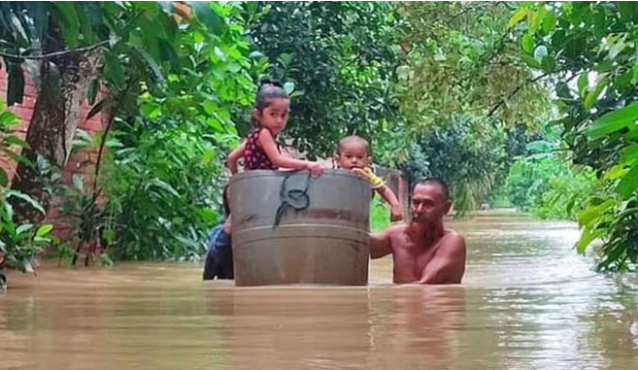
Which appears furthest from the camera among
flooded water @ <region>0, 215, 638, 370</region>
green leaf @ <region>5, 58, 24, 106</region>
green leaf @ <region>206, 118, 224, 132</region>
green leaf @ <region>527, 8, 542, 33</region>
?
green leaf @ <region>206, 118, 224, 132</region>

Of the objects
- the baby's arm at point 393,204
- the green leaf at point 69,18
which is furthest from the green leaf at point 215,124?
the green leaf at point 69,18

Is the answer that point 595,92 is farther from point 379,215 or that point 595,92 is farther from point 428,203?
point 379,215

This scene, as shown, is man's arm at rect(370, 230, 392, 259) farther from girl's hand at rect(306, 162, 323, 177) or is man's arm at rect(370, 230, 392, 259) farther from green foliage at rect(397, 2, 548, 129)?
green foliage at rect(397, 2, 548, 129)

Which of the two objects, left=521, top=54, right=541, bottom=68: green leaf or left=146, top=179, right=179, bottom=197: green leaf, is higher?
left=521, top=54, right=541, bottom=68: green leaf

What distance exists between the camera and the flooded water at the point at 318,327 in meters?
2.05

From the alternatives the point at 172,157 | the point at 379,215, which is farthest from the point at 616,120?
the point at 379,215

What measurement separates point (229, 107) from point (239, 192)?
3.24 metres

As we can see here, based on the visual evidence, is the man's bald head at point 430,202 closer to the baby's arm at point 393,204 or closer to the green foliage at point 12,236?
the baby's arm at point 393,204

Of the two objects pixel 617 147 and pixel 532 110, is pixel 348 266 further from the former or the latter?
pixel 532 110

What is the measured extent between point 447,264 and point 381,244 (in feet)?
1.57

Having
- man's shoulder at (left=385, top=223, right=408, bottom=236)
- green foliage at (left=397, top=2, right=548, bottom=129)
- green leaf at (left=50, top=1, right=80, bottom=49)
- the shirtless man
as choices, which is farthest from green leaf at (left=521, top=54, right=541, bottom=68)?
green foliage at (left=397, top=2, right=548, bottom=129)

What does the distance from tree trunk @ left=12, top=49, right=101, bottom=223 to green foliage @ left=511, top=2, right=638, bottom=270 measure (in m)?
2.89

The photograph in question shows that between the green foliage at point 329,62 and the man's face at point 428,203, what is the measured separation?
460 cm

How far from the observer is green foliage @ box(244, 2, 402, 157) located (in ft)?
32.8
